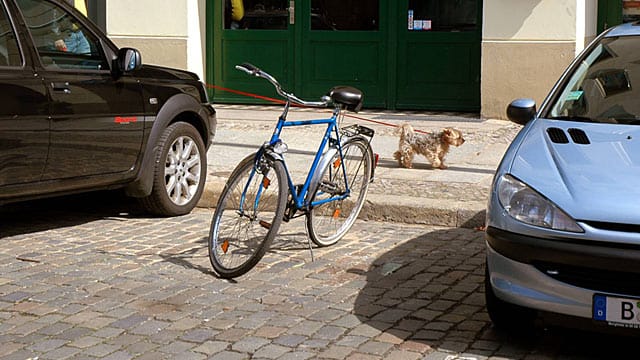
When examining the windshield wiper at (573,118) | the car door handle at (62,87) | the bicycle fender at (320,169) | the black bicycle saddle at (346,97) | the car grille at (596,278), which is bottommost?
the car grille at (596,278)

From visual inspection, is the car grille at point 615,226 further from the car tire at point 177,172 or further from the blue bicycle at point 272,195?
the car tire at point 177,172

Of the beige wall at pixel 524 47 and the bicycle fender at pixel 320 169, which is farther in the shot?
the beige wall at pixel 524 47

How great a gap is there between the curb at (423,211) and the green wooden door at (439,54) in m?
5.32

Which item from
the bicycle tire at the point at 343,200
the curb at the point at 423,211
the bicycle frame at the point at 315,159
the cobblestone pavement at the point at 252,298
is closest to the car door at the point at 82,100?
the cobblestone pavement at the point at 252,298

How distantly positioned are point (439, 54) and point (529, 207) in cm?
884

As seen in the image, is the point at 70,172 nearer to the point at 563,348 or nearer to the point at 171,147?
the point at 171,147

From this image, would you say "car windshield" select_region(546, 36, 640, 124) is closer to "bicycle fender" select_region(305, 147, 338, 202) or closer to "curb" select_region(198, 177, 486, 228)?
"bicycle fender" select_region(305, 147, 338, 202)

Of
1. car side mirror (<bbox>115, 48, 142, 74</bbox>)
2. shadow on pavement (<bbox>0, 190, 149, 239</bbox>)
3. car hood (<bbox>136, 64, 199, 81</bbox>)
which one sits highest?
car side mirror (<bbox>115, 48, 142, 74</bbox>)

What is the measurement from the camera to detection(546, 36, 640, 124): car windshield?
5895 mm

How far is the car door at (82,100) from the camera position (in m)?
7.26

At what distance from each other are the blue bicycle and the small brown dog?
2336 millimetres

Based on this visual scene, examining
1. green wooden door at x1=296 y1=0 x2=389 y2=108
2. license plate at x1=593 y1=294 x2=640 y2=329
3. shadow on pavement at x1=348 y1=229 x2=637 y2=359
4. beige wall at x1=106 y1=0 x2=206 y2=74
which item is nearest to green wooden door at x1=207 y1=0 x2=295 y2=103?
green wooden door at x1=296 y1=0 x2=389 y2=108

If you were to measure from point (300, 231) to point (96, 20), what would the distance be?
801 cm

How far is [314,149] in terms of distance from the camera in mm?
10898
